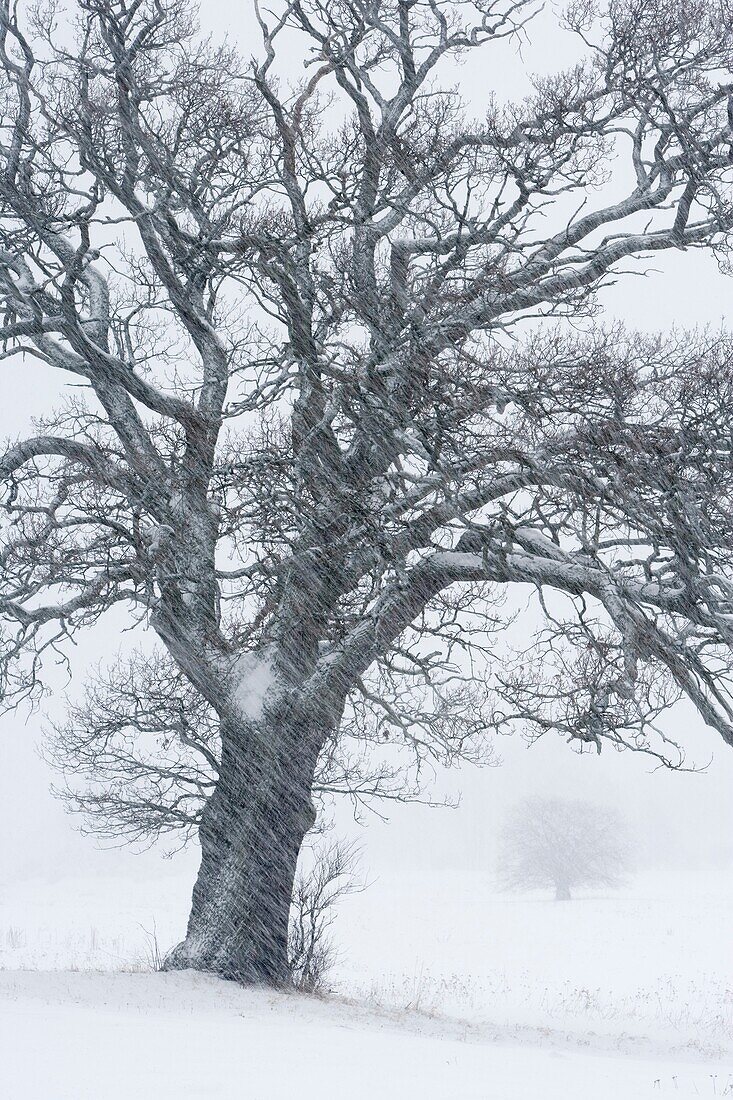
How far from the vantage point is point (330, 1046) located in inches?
243

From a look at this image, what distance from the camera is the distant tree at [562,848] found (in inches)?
1766

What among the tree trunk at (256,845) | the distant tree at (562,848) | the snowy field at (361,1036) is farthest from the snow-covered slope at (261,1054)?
the distant tree at (562,848)

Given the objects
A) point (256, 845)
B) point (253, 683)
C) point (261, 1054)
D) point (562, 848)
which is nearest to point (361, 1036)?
point (261, 1054)

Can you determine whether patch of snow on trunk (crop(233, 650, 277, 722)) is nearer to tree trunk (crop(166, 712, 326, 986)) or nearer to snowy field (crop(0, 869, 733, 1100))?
tree trunk (crop(166, 712, 326, 986))

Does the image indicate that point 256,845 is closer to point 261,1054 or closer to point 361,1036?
point 361,1036

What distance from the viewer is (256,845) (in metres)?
9.42

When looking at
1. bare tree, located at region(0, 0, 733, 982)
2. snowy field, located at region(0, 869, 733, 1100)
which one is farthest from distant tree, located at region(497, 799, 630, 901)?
bare tree, located at region(0, 0, 733, 982)

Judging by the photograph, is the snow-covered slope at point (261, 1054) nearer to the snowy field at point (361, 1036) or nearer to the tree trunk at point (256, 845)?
the snowy field at point (361, 1036)

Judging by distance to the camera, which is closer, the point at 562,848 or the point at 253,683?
the point at 253,683

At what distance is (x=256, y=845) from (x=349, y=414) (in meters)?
4.33

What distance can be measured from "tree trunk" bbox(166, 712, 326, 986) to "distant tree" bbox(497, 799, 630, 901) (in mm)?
38032

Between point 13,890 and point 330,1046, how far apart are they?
46.6 meters

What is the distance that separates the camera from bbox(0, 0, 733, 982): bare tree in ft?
26.3

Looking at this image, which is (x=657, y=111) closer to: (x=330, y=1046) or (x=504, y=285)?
(x=504, y=285)
